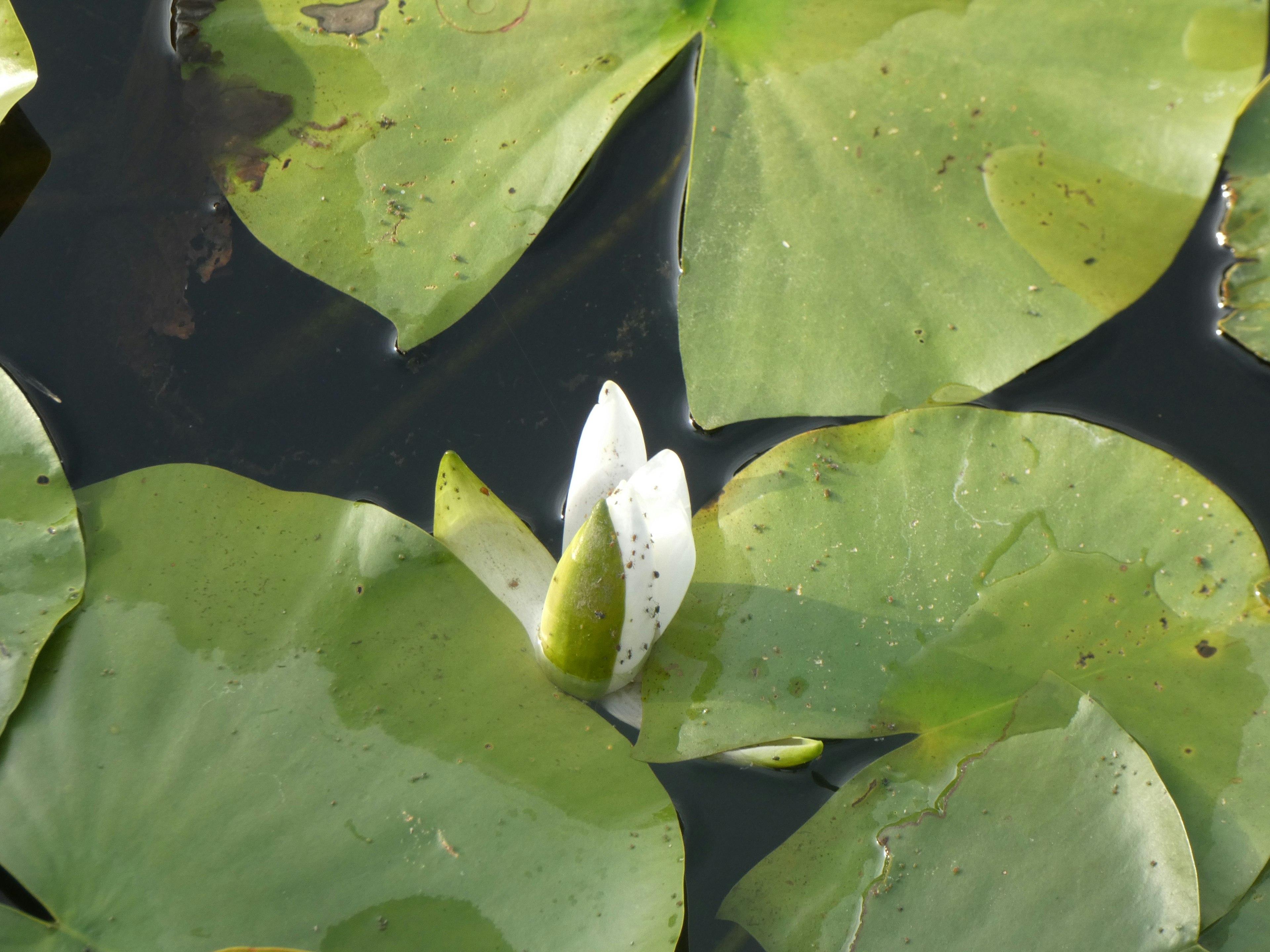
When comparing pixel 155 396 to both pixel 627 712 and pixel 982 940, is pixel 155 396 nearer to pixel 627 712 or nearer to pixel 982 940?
pixel 627 712

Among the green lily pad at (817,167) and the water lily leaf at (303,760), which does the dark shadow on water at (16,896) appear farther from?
the green lily pad at (817,167)

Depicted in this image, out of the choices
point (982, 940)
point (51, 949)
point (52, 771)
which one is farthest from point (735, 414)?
point (51, 949)

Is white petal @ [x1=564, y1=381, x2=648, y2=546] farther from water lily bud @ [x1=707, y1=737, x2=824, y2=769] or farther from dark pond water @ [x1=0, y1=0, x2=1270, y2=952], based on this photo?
water lily bud @ [x1=707, y1=737, x2=824, y2=769]

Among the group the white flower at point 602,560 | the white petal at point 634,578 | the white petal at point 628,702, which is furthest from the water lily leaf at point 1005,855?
the white petal at point 634,578

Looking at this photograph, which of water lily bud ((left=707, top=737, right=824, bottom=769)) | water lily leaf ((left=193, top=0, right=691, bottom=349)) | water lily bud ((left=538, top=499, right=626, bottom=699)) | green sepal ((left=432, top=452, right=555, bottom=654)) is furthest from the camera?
water lily leaf ((left=193, top=0, right=691, bottom=349))

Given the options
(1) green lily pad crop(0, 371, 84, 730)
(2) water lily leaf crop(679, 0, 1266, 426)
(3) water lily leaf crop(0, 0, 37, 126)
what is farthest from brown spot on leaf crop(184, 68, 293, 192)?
(2) water lily leaf crop(679, 0, 1266, 426)
